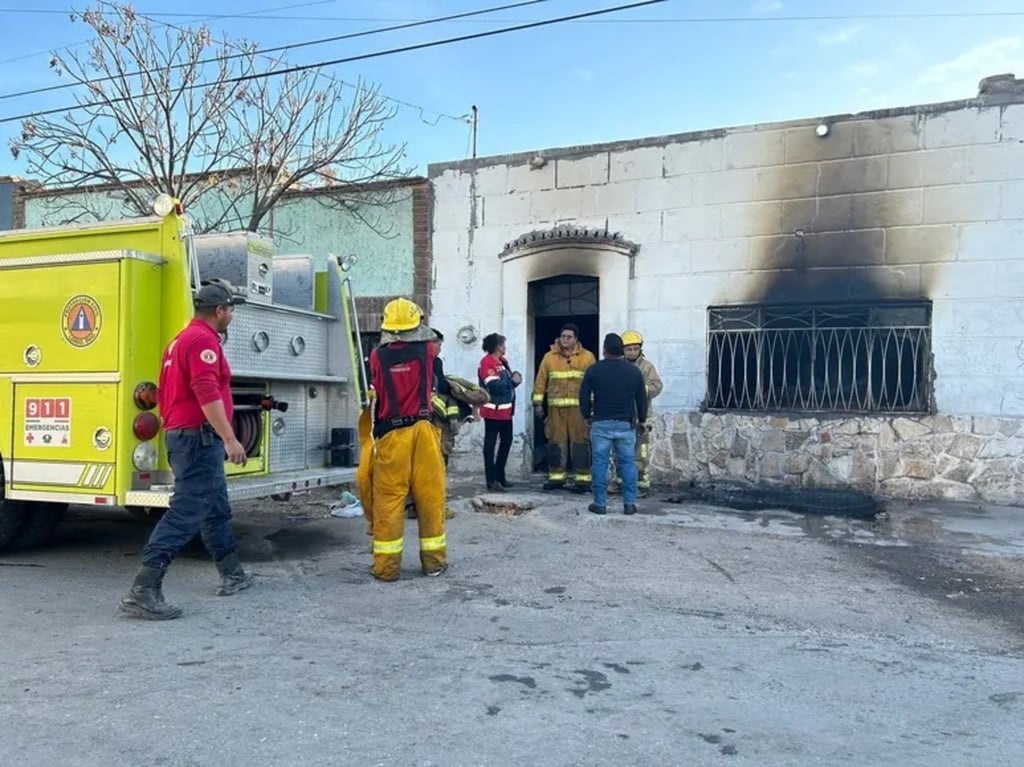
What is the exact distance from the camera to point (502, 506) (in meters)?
8.42

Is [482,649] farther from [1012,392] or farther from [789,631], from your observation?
[1012,392]

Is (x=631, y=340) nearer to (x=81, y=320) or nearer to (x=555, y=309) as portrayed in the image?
(x=555, y=309)

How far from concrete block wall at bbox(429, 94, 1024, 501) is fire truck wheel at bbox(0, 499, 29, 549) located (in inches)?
230

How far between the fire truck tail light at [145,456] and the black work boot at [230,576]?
974 mm

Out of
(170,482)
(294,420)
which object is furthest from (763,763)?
(294,420)

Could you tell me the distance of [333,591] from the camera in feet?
17.6

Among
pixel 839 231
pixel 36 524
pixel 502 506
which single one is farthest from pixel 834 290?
pixel 36 524

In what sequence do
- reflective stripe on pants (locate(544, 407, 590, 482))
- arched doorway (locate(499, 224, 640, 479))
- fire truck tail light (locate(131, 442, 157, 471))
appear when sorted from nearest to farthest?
fire truck tail light (locate(131, 442, 157, 471)) → reflective stripe on pants (locate(544, 407, 590, 482)) → arched doorway (locate(499, 224, 640, 479))

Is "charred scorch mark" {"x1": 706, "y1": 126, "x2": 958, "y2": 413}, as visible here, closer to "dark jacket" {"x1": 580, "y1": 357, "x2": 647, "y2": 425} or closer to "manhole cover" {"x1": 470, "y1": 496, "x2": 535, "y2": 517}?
"dark jacket" {"x1": 580, "y1": 357, "x2": 647, "y2": 425}

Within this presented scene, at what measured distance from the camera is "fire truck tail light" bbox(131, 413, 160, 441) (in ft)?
18.6

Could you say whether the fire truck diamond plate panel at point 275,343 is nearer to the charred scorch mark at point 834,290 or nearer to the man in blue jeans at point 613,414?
the man in blue jeans at point 613,414

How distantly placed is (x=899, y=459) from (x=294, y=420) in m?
6.36

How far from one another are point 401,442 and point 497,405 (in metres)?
3.83

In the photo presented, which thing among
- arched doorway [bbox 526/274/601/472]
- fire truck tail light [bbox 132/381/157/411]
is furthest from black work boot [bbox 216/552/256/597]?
arched doorway [bbox 526/274/601/472]
